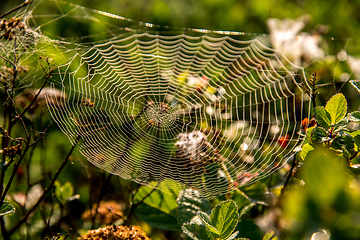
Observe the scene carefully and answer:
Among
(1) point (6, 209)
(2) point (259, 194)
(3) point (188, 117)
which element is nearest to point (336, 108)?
(2) point (259, 194)

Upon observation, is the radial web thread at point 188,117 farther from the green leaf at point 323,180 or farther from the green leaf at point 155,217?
the green leaf at point 323,180

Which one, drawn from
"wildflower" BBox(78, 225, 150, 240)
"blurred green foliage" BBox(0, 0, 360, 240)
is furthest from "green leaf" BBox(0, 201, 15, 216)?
"wildflower" BBox(78, 225, 150, 240)

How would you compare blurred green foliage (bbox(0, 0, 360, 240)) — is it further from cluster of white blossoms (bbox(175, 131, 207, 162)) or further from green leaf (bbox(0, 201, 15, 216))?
cluster of white blossoms (bbox(175, 131, 207, 162))

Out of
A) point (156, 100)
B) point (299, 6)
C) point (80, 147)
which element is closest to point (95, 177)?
point (80, 147)

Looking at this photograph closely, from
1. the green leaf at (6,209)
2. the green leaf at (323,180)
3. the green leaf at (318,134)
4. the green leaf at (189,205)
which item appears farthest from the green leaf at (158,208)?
the green leaf at (323,180)

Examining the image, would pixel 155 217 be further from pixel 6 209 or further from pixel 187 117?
pixel 187 117

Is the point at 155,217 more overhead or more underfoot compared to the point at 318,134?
more underfoot

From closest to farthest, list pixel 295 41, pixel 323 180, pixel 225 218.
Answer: pixel 323 180 < pixel 225 218 < pixel 295 41

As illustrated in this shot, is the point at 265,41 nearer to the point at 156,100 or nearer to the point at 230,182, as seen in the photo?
the point at 156,100
